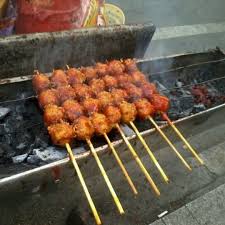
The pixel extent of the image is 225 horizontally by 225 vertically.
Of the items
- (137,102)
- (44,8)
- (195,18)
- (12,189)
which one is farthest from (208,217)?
(195,18)

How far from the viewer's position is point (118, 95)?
15.7ft

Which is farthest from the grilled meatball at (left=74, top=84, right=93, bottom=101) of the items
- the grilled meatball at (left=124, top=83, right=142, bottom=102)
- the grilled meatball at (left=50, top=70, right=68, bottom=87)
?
the grilled meatball at (left=124, top=83, right=142, bottom=102)

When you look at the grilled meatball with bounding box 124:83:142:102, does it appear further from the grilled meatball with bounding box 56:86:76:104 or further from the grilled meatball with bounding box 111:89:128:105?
the grilled meatball with bounding box 56:86:76:104

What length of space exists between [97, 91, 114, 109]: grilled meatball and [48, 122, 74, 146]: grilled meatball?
0.69m

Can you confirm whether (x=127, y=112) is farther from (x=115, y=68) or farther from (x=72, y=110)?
(x=115, y=68)

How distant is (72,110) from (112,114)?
1.83 ft

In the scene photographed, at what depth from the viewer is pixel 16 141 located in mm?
4539

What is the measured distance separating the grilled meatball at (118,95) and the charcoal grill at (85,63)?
48cm

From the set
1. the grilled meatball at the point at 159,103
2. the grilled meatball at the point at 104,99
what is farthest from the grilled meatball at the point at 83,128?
the grilled meatball at the point at 159,103

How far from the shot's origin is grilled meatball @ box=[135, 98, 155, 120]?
470 cm

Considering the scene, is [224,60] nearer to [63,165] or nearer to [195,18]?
[63,165]

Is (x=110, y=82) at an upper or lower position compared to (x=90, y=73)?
lower

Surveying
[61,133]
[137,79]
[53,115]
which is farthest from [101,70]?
[61,133]

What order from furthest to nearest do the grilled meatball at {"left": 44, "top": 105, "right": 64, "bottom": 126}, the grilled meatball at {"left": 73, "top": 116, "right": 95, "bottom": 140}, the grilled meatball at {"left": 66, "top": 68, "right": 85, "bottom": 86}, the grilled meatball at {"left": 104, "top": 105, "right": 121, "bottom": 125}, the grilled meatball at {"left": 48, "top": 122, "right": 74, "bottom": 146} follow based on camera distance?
the grilled meatball at {"left": 66, "top": 68, "right": 85, "bottom": 86}, the grilled meatball at {"left": 104, "top": 105, "right": 121, "bottom": 125}, the grilled meatball at {"left": 44, "top": 105, "right": 64, "bottom": 126}, the grilled meatball at {"left": 73, "top": 116, "right": 95, "bottom": 140}, the grilled meatball at {"left": 48, "top": 122, "right": 74, "bottom": 146}
